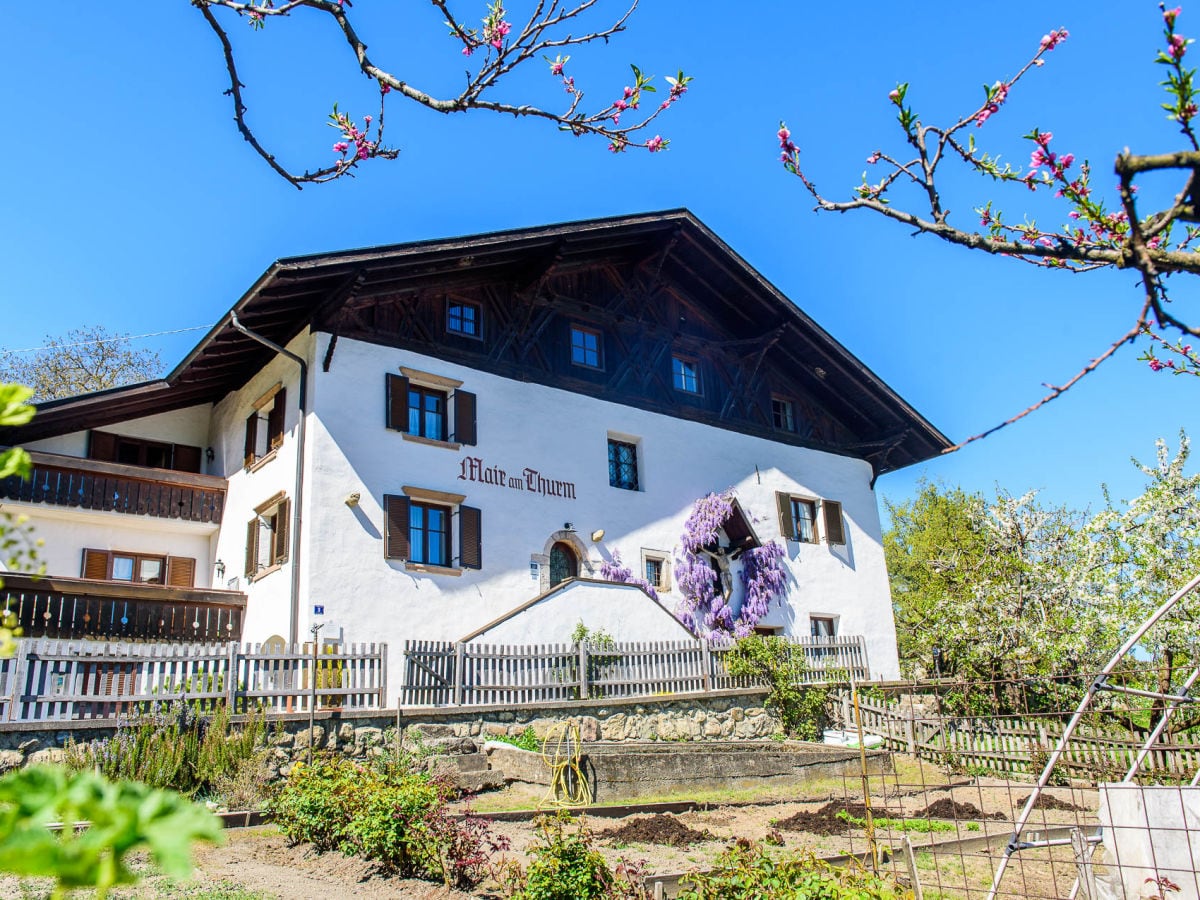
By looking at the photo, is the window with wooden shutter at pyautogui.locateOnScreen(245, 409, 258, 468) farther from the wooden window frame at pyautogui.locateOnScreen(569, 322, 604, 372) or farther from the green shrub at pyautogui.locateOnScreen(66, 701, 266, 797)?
the green shrub at pyautogui.locateOnScreen(66, 701, 266, 797)

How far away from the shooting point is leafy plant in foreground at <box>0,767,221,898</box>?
3.94 ft

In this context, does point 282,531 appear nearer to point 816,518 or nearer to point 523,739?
point 523,739

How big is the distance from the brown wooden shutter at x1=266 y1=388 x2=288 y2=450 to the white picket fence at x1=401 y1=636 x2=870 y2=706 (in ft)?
17.0

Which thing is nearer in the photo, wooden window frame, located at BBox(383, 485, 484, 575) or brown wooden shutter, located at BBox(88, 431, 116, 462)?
wooden window frame, located at BBox(383, 485, 484, 575)

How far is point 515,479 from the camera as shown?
20.1 meters

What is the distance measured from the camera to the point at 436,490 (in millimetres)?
18766

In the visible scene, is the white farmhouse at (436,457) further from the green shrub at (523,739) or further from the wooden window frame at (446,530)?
the green shrub at (523,739)

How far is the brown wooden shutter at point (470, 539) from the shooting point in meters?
18.8

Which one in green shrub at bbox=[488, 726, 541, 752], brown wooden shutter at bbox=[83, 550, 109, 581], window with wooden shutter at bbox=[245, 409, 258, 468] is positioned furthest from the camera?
window with wooden shutter at bbox=[245, 409, 258, 468]

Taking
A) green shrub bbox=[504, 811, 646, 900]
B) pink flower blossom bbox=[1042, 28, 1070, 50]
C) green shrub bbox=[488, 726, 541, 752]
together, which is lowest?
green shrub bbox=[504, 811, 646, 900]

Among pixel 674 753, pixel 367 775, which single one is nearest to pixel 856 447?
pixel 674 753

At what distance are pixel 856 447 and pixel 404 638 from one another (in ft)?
49.2

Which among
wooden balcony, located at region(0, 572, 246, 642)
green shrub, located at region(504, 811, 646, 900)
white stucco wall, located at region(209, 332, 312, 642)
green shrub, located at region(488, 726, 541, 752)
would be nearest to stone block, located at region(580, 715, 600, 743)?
green shrub, located at region(488, 726, 541, 752)

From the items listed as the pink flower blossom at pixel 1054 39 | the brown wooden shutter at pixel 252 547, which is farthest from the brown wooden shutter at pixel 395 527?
the pink flower blossom at pixel 1054 39
